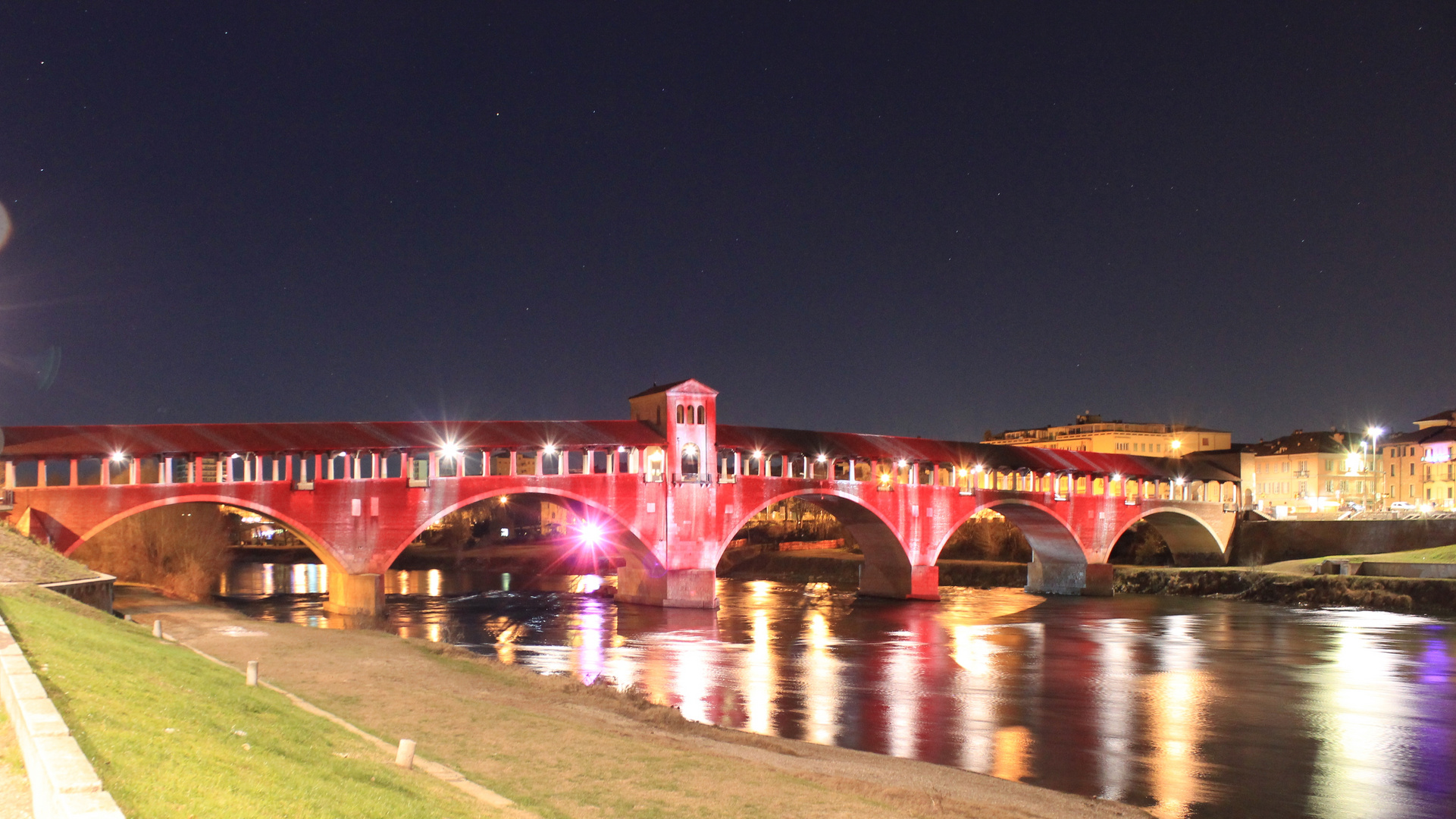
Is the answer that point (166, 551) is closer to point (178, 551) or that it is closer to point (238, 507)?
point (178, 551)

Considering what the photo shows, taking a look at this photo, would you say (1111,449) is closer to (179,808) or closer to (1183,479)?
(1183,479)

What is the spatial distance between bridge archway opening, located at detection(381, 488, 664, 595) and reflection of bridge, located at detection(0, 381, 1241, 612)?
0.52 metres

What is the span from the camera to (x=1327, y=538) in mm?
76688

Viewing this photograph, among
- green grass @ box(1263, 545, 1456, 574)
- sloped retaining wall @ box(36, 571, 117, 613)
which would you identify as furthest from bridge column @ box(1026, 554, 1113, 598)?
sloped retaining wall @ box(36, 571, 117, 613)

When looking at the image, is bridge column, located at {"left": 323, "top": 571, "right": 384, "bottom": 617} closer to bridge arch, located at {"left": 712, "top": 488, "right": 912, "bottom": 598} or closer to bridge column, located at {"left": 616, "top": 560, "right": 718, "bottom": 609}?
bridge column, located at {"left": 616, "top": 560, "right": 718, "bottom": 609}

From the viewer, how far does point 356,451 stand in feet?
163

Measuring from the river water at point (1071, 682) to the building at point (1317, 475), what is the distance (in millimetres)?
47137

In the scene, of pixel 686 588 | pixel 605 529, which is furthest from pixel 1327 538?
pixel 605 529

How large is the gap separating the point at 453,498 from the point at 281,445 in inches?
302

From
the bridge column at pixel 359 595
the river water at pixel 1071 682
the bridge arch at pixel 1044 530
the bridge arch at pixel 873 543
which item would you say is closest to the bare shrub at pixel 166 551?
the river water at pixel 1071 682

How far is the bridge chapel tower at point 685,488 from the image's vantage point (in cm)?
5731

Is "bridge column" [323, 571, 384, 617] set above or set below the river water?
above

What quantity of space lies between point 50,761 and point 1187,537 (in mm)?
89758

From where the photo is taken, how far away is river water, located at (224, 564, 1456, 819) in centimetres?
2295
